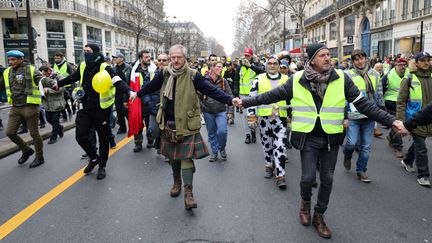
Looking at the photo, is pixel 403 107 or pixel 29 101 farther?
pixel 29 101

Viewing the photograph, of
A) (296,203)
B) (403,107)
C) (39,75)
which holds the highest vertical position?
(39,75)

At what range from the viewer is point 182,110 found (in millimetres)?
4090

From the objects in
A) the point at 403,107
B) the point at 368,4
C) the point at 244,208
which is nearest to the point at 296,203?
the point at 244,208

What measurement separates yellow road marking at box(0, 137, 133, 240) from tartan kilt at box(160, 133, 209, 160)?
62.8 inches

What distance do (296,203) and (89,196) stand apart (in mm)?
2528

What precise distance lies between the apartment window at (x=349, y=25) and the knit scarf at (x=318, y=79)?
3702 centimetres

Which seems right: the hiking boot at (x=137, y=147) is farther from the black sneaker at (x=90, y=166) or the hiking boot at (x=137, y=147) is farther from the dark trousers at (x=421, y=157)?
the dark trousers at (x=421, y=157)

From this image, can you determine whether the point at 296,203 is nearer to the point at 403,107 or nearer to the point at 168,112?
the point at 168,112

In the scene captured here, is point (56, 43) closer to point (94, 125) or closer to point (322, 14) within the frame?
point (322, 14)

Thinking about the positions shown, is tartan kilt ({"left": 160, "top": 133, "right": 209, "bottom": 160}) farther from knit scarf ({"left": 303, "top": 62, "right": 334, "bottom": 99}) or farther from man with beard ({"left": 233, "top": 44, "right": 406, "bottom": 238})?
knit scarf ({"left": 303, "top": 62, "right": 334, "bottom": 99})

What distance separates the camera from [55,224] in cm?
375

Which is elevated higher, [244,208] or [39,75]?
[39,75]

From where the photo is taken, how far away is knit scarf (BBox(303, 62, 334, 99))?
11.1ft

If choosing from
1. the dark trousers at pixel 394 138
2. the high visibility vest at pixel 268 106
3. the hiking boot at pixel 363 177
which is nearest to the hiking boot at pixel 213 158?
the high visibility vest at pixel 268 106
